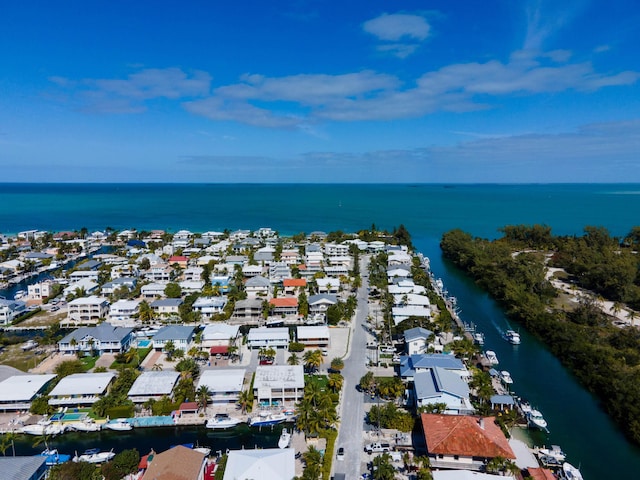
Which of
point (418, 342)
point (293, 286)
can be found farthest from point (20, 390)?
point (418, 342)

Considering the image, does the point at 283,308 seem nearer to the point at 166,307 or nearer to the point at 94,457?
the point at 166,307

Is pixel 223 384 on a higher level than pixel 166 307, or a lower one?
lower

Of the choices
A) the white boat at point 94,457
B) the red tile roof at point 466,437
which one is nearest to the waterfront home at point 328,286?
the red tile roof at point 466,437

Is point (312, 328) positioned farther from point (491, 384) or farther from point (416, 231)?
point (416, 231)

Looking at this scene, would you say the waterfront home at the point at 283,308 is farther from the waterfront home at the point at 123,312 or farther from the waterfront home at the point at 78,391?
the waterfront home at the point at 78,391

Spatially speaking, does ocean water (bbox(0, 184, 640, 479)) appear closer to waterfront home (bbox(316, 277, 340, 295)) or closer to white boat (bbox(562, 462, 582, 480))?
white boat (bbox(562, 462, 582, 480))

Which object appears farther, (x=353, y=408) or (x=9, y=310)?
(x=9, y=310)
